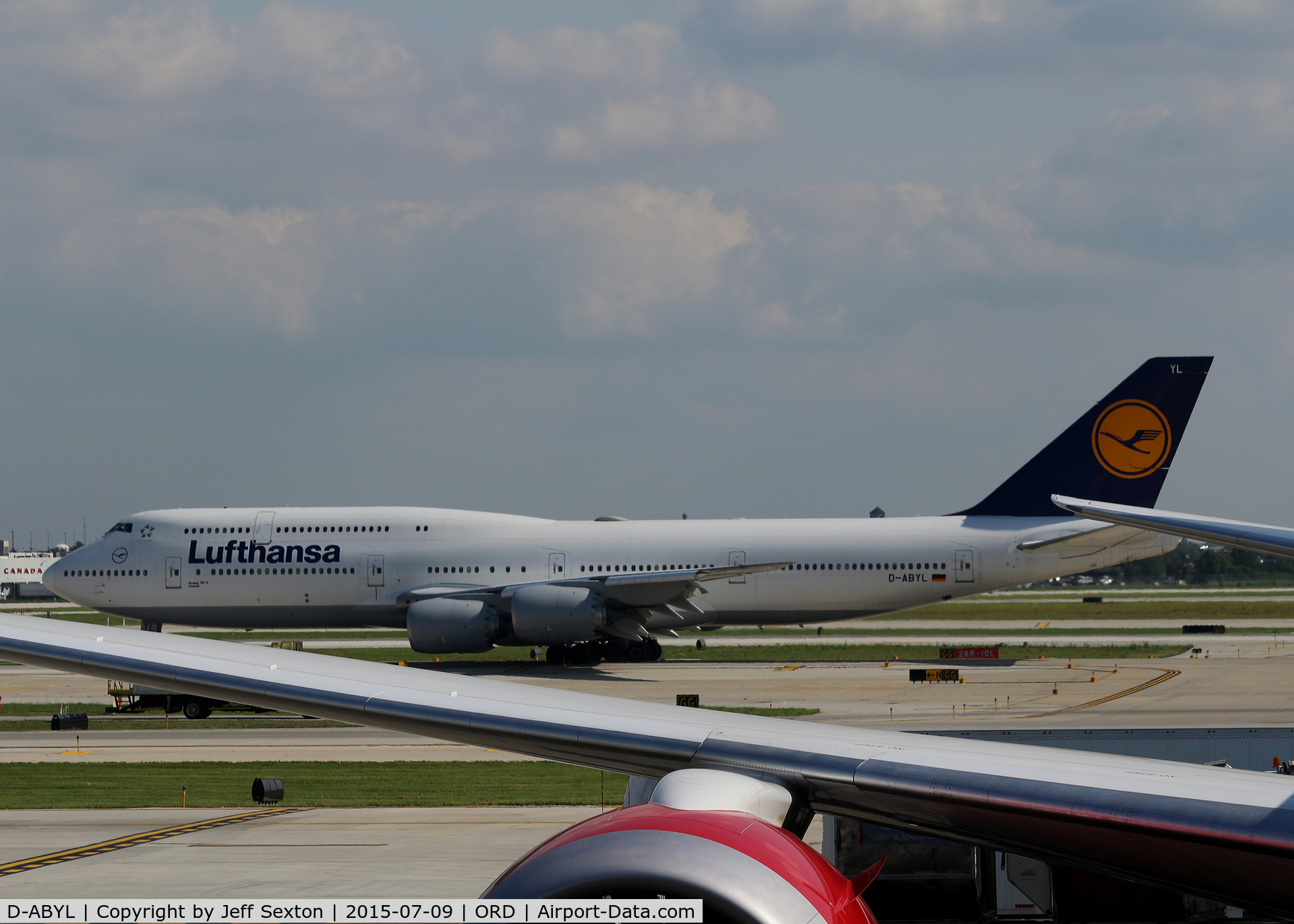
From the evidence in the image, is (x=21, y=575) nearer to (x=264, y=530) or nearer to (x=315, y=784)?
(x=264, y=530)

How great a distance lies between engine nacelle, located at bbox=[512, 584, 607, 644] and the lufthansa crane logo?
18.4 metres

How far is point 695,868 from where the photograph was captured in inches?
174

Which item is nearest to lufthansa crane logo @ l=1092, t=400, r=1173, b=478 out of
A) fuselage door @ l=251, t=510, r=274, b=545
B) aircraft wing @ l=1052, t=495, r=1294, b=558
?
fuselage door @ l=251, t=510, r=274, b=545

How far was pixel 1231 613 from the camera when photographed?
3420 inches

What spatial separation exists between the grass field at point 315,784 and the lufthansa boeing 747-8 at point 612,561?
56.7 feet

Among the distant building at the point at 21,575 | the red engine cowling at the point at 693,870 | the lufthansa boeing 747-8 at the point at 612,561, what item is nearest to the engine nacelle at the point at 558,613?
the lufthansa boeing 747-8 at the point at 612,561

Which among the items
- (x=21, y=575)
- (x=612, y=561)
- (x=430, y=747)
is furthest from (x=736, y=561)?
(x=21, y=575)

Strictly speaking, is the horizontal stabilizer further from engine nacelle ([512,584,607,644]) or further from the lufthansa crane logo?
engine nacelle ([512,584,607,644])

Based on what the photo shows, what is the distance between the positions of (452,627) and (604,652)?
6.31 metres

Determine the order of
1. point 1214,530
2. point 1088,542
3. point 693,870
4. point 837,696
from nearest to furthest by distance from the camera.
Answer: point 693,870 → point 1214,530 → point 837,696 → point 1088,542

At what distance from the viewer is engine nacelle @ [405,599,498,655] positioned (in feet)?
140

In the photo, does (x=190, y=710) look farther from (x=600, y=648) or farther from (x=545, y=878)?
(x=545, y=878)

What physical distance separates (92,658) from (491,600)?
122 ft

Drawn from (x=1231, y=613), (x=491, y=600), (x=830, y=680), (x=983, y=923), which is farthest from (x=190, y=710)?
(x=1231, y=613)
